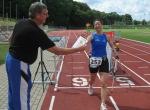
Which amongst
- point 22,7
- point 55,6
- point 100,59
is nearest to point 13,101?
point 100,59

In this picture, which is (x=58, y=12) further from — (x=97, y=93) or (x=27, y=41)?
(x=27, y=41)

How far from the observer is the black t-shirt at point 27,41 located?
5.73 metres

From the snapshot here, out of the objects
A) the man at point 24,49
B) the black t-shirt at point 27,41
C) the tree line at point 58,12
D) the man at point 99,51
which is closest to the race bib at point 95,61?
the man at point 99,51

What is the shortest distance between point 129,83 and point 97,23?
4.25m

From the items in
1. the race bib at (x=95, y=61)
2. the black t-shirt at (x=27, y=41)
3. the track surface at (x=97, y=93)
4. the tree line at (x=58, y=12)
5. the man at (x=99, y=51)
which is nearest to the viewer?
the black t-shirt at (x=27, y=41)

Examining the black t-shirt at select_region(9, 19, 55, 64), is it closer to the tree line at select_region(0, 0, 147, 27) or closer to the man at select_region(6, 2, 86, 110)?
the man at select_region(6, 2, 86, 110)

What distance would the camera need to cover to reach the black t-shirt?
5730mm

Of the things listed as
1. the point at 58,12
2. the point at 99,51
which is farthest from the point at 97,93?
the point at 58,12

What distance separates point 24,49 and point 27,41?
0.12 meters

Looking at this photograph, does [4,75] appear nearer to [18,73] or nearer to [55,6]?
[18,73]

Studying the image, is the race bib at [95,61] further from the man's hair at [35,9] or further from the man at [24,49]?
the man's hair at [35,9]

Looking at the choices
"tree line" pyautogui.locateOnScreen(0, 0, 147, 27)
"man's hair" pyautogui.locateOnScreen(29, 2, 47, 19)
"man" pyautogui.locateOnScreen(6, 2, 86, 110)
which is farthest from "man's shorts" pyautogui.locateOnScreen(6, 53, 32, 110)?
"tree line" pyautogui.locateOnScreen(0, 0, 147, 27)

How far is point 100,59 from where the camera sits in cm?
1055

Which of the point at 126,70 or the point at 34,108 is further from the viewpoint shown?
the point at 126,70
